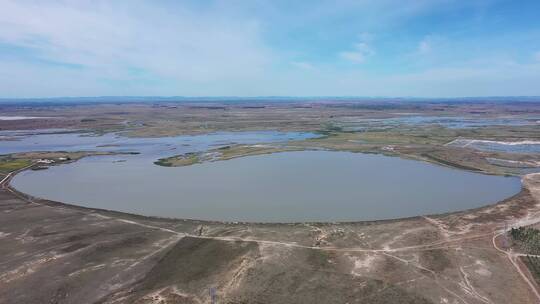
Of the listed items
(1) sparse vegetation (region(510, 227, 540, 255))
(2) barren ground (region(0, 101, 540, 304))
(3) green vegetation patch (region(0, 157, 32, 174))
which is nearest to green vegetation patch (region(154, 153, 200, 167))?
(3) green vegetation patch (region(0, 157, 32, 174))

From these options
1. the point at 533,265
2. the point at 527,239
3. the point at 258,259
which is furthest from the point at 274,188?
the point at 533,265

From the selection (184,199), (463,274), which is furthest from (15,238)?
(463,274)

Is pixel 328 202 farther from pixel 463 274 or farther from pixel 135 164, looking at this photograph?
pixel 135 164

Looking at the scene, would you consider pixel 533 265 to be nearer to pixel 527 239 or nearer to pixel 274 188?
pixel 527 239

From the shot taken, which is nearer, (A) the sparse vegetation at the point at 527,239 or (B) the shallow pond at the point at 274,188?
(A) the sparse vegetation at the point at 527,239

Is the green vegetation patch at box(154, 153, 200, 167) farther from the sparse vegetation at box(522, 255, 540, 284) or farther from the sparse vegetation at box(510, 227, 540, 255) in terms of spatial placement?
the sparse vegetation at box(522, 255, 540, 284)

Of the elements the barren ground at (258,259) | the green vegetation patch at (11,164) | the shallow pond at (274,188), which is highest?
the green vegetation patch at (11,164)

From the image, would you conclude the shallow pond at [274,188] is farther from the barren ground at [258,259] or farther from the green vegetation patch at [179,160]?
the barren ground at [258,259]

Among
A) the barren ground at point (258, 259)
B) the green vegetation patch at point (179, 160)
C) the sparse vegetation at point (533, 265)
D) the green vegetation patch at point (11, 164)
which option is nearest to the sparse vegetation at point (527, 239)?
the sparse vegetation at point (533, 265)
